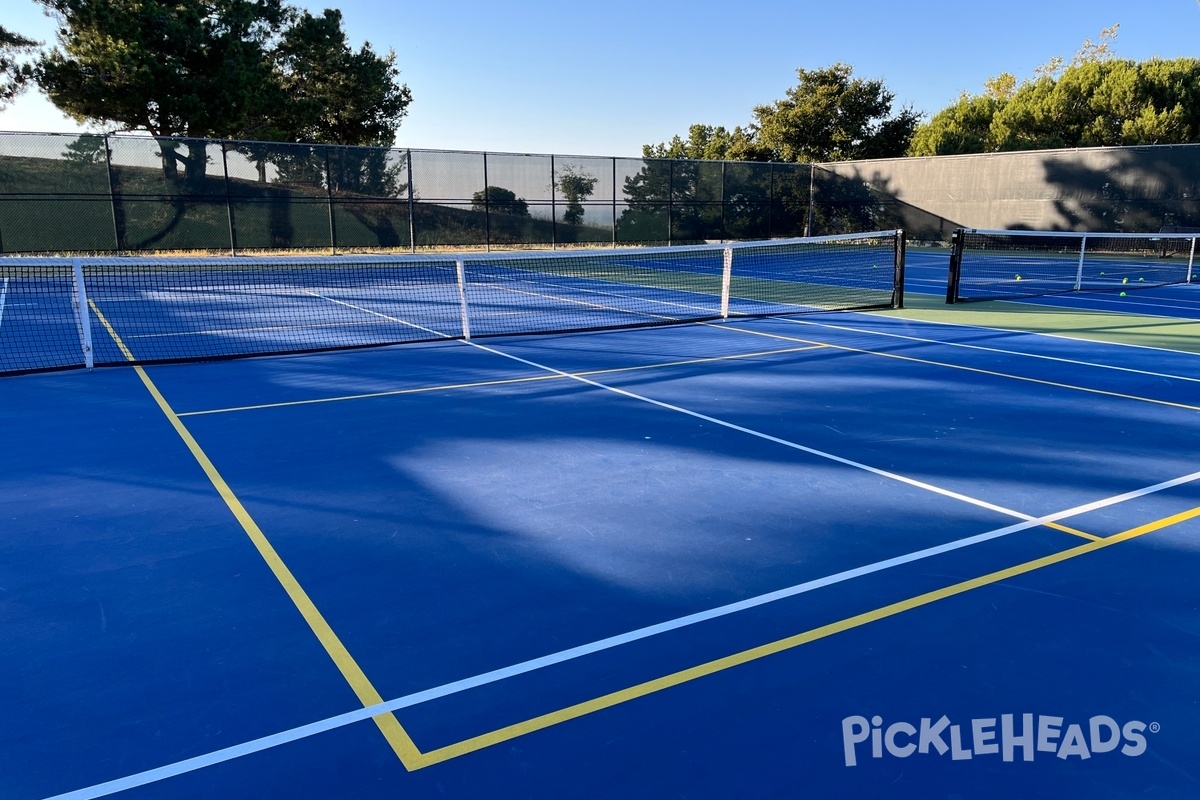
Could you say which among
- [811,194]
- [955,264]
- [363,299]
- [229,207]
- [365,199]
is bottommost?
[363,299]

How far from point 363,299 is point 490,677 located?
15.2m

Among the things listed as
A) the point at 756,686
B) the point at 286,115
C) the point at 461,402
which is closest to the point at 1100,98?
the point at 286,115

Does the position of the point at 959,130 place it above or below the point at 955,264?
above

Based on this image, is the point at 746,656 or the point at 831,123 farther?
the point at 831,123

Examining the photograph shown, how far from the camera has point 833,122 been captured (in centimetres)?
4375

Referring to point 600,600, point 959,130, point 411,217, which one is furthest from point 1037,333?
point 959,130

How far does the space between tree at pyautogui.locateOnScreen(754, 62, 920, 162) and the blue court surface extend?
39.2 meters

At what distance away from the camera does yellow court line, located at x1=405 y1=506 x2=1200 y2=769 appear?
2.85 m

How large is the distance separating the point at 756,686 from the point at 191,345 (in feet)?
34.1

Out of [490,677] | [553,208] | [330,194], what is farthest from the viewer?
[553,208]

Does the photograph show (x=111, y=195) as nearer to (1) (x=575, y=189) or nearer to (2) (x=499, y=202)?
(2) (x=499, y=202)

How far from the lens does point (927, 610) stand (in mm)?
3762

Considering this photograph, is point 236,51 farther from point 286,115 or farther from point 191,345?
point 191,345

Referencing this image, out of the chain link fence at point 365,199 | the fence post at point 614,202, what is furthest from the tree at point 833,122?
the fence post at point 614,202
